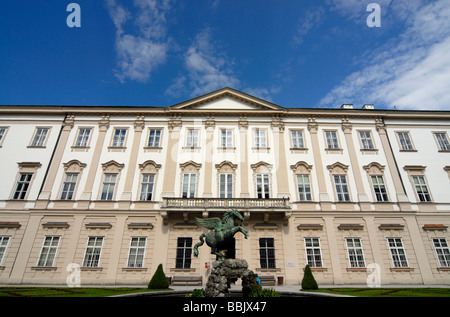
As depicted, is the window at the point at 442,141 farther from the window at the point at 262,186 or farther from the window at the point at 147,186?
the window at the point at 147,186

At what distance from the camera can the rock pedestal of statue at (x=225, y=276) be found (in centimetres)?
991

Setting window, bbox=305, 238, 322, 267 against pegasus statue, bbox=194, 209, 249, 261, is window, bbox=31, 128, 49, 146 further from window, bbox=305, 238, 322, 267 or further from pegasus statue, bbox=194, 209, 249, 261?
window, bbox=305, 238, 322, 267

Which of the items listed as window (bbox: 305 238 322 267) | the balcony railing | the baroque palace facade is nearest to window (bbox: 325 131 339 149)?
the baroque palace facade

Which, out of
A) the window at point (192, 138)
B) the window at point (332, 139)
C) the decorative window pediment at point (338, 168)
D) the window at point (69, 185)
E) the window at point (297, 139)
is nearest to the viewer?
the window at point (69, 185)

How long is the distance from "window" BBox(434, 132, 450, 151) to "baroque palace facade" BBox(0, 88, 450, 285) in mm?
131

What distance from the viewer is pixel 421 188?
2294 centimetres

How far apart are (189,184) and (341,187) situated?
46.1ft

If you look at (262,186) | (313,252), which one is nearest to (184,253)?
(262,186)

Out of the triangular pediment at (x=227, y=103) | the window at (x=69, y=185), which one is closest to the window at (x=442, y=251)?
the triangular pediment at (x=227, y=103)

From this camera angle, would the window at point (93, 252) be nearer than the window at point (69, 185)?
Yes

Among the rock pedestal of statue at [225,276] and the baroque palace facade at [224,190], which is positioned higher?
the baroque palace facade at [224,190]

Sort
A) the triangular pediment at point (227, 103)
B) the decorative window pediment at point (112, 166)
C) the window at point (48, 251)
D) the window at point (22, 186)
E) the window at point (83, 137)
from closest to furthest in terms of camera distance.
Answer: the window at point (48, 251)
the window at point (22, 186)
the decorative window pediment at point (112, 166)
the window at point (83, 137)
the triangular pediment at point (227, 103)

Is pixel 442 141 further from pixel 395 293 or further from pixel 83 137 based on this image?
pixel 83 137

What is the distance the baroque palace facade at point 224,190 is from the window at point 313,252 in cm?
11
